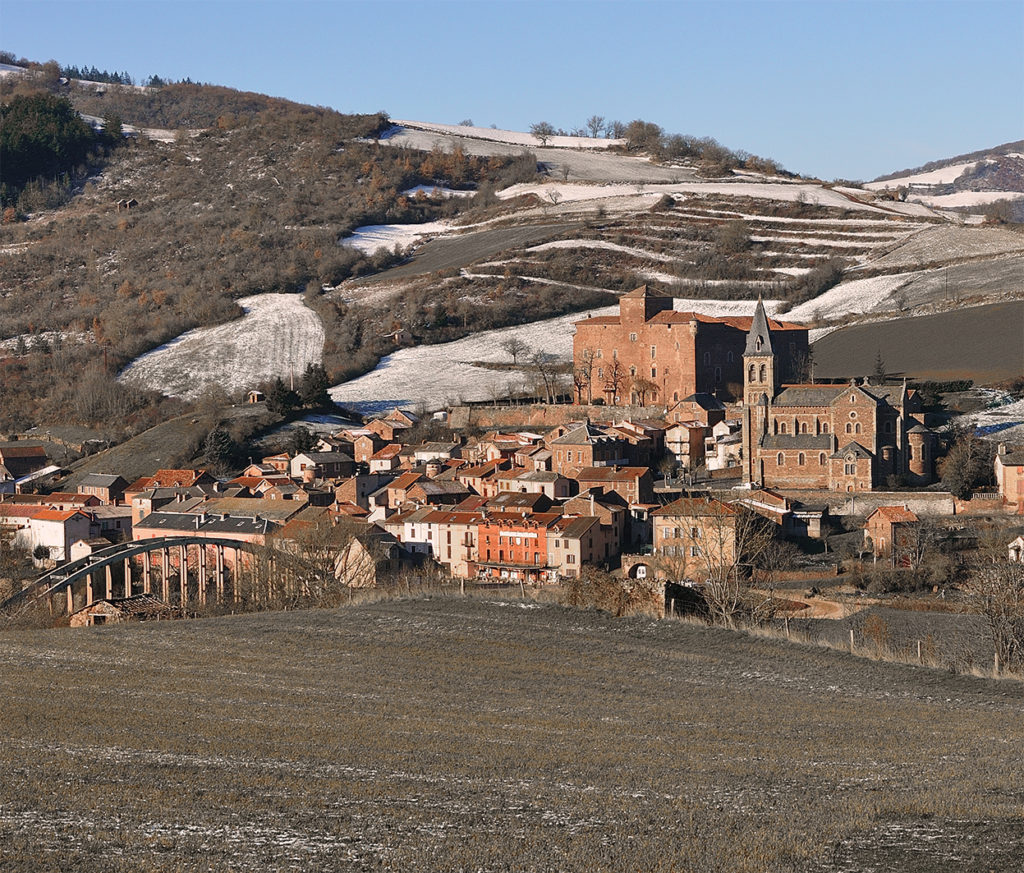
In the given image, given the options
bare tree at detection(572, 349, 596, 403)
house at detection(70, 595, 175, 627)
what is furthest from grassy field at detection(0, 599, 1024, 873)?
bare tree at detection(572, 349, 596, 403)

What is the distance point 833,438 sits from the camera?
1837 inches

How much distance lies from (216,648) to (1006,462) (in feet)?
97.7

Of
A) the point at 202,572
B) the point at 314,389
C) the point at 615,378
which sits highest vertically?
the point at 615,378

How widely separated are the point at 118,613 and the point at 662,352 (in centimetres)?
3716

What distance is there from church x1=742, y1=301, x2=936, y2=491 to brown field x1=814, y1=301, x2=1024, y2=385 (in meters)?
12.5

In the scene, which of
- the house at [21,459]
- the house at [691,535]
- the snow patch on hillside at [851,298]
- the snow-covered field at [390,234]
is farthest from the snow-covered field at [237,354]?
the house at [691,535]

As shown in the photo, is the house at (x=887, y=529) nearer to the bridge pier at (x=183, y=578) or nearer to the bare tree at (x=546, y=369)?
the bridge pier at (x=183, y=578)

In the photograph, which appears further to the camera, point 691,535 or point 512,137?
point 512,137

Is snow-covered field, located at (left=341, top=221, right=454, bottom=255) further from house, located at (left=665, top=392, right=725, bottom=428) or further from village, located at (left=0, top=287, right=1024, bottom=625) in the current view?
house, located at (left=665, top=392, right=725, bottom=428)

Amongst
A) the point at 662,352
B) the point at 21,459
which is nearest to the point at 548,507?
the point at 662,352

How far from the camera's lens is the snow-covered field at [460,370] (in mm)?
69750

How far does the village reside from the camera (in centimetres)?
3762

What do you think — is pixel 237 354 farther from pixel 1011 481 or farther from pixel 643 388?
pixel 1011 481

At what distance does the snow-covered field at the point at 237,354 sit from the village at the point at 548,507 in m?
17.2
